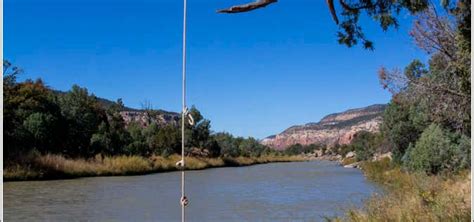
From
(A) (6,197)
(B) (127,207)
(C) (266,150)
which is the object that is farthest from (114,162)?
(C) (266,150)

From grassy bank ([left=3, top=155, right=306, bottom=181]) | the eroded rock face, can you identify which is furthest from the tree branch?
the eroded rock face

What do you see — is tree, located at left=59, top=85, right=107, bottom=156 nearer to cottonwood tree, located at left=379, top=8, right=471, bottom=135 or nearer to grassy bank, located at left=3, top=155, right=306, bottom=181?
grassy bank, located at left=3, top=155, right=306, bottom=181

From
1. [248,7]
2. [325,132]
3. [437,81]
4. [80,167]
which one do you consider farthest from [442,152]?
[325,132]

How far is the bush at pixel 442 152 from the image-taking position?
17.2 m

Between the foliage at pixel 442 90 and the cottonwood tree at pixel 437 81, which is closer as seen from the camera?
the foliage at pixel 442 90

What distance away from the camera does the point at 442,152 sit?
18.9 metres

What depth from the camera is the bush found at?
1722 cm

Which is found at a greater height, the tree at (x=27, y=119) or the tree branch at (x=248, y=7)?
the tree at (x=27, y=119)

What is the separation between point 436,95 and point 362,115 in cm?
10640

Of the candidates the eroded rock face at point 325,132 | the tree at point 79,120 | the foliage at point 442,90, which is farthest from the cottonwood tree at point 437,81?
the eroded rock face at point 325,132

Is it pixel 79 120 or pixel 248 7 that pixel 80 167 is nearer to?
pixel 79 120

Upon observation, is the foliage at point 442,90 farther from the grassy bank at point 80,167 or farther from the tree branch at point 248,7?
the grassy bank at point 80,167

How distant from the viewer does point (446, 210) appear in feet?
21.0

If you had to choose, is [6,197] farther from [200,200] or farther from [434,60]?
[434,60]
